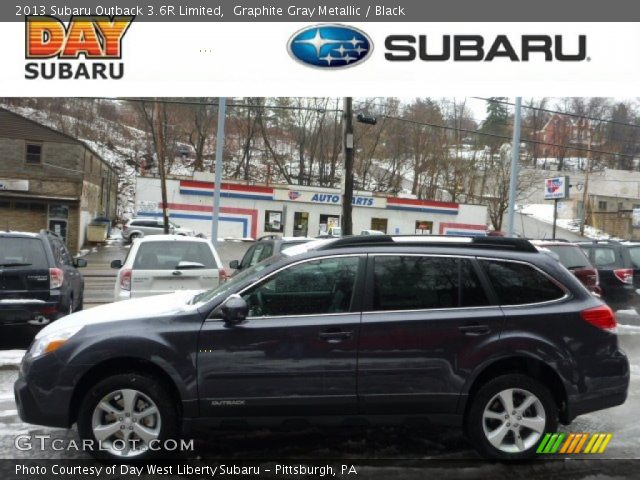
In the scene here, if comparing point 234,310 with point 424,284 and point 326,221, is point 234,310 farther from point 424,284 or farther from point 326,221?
point 326,221

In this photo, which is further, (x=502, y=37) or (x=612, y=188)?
(x=612, y=188)

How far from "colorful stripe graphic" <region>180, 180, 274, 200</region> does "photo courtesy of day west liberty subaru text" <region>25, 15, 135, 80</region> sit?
108ft

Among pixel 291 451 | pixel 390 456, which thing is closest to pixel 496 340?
pixel 390 456

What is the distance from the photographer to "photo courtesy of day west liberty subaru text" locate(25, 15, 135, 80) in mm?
7859

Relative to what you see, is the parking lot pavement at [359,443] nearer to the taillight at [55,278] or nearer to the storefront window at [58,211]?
the taillight at [55,278]

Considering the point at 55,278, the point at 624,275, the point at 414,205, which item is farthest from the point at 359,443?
the point at 414,205

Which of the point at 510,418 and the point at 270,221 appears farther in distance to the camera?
the point at 270,221

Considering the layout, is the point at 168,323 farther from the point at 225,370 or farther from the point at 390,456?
the point at 390,456

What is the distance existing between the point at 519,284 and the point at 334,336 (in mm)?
1472

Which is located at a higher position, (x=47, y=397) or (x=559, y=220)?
(x=47, y=397)

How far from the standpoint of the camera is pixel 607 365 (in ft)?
14.1

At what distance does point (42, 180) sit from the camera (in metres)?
30.4

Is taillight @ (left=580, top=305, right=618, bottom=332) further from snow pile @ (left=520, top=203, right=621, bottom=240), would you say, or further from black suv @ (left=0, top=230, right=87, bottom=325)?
snow pile @ (left=520, top=203, right=621, bottom=240)

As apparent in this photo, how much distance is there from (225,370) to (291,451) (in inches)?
36.2
